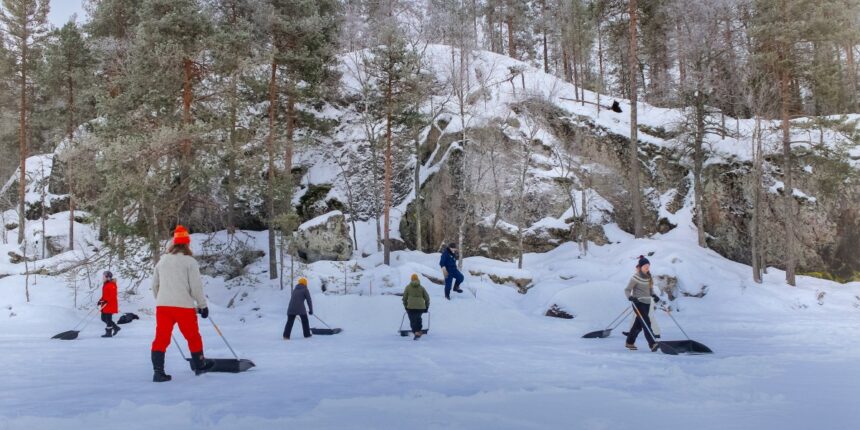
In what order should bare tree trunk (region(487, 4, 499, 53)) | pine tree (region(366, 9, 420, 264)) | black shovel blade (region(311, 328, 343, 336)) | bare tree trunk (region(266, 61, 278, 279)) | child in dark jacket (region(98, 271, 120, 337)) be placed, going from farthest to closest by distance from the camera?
bare tree trunk (region(487, 4, 499, 53)) < pine tree (region(366, 9, 420, 264)) < bare tree trunk (region(266, 61, 278, 279)) < black shovel blade (region(311, 328, 343, 336)) < child in dark jacket (region(98, 271, 120, 337))

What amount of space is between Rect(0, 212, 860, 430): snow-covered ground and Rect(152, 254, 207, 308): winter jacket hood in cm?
103

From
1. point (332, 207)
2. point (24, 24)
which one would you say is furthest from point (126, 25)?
point (332, 207)

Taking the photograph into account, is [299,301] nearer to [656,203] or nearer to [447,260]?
[447,260]

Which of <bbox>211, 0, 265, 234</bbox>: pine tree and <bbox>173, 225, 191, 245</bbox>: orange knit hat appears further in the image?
<bbox>211, 0, 265, 234</bbox>: pine tree

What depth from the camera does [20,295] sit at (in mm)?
16750

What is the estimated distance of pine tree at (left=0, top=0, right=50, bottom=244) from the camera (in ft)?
86.7

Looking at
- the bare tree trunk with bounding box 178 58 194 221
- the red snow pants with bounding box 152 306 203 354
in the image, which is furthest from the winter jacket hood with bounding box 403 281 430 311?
the bare tree trunk with bounding box 178 58 194 221

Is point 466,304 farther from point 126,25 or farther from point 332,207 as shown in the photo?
point 126,25

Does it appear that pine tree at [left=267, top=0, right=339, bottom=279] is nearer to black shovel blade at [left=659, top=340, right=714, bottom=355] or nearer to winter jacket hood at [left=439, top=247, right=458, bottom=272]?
winter jacket hood at [left=439, top=247, right=458, bottom=272]

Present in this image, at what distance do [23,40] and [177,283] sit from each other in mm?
30923

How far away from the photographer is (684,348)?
8.91 m

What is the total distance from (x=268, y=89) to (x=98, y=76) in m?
7.78

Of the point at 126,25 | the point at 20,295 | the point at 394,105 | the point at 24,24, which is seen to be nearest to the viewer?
the point at 20,295

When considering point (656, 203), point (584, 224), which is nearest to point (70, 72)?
point (584, 224)
